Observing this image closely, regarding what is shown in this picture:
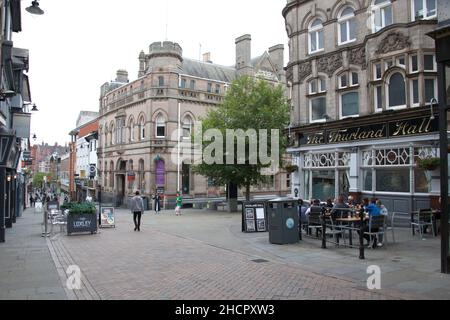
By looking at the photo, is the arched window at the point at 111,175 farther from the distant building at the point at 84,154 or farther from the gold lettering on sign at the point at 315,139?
the gold lettering on sign at the point at 315,139

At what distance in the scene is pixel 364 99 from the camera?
17.9 m

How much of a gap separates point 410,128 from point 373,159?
2.27m

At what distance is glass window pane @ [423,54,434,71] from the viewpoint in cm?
1546

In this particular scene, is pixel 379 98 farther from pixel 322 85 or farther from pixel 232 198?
pixel 232 198

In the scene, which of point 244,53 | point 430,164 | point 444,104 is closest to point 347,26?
point 430,164

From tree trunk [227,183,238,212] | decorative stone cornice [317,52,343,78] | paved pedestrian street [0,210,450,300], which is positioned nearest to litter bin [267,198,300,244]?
paved pedestrian street [0,210,450,300]

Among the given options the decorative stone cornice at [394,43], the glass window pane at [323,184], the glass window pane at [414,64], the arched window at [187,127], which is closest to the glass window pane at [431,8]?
the decorative stone cornice at [394,43]

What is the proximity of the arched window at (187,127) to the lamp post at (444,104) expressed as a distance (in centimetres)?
3230

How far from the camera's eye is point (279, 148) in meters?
28.4

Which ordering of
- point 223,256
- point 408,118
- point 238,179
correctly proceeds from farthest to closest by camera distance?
1. point 238,179
2. point 408,118
3. point 223,256
